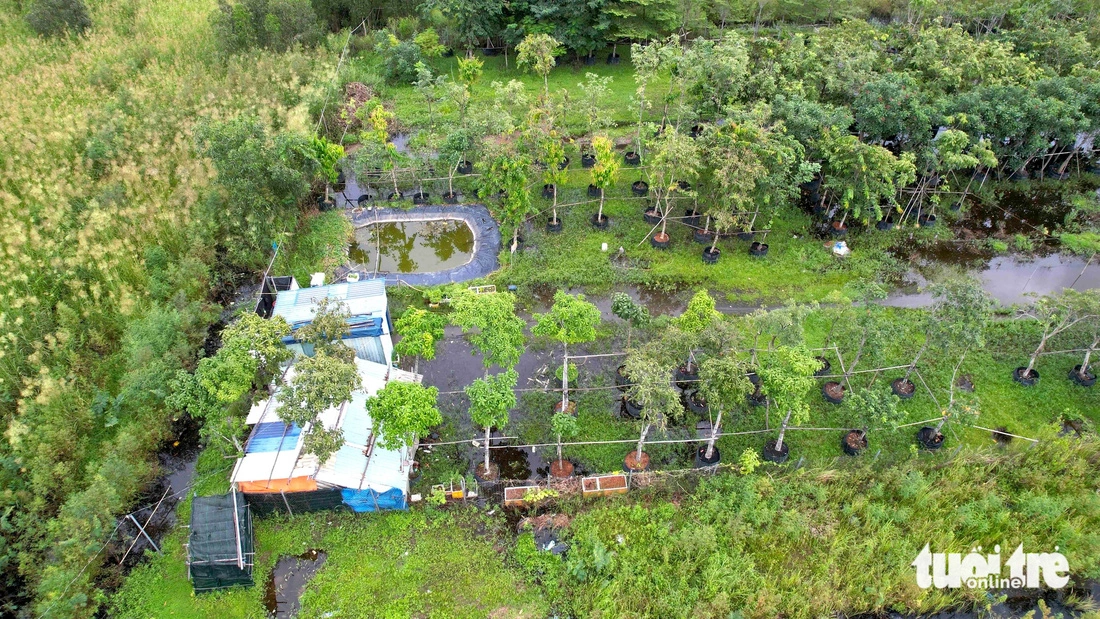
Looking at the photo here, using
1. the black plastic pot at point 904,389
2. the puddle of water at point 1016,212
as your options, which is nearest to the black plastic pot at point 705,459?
the black plastic pot at point 904,389

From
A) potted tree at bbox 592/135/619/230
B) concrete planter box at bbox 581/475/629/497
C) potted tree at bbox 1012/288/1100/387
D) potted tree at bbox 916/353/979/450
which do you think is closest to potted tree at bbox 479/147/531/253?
potted tree at bbox 592/135/619/230

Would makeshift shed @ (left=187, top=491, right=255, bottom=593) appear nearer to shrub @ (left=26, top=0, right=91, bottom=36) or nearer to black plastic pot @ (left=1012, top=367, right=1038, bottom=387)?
black plastic pot @ (left=1012, top=367, right=1038, bottom=387)

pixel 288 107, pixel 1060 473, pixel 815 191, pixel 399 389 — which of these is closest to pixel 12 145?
pixel 288 107

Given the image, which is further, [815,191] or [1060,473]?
[815,191]

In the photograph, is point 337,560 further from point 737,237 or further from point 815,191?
point 815,191

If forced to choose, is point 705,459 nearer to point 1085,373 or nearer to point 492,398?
point 492,398
